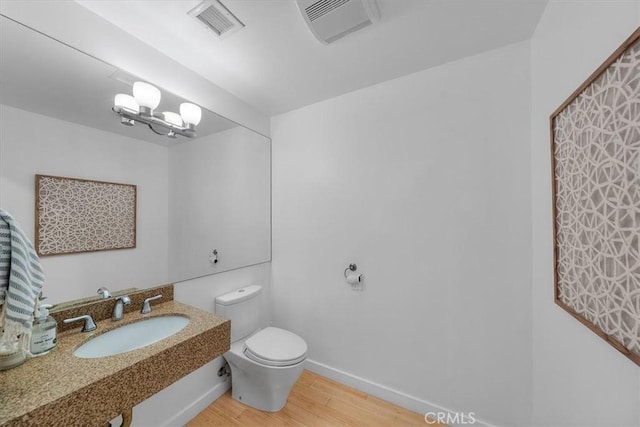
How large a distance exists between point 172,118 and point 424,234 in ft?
6.08

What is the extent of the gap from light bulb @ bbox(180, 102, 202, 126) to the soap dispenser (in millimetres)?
1231

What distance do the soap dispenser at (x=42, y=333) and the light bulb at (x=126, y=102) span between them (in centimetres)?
104

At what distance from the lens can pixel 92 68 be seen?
121cm

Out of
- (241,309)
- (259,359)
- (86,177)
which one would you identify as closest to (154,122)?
(86,177)

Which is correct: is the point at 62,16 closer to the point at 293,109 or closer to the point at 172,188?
the point at 172,188

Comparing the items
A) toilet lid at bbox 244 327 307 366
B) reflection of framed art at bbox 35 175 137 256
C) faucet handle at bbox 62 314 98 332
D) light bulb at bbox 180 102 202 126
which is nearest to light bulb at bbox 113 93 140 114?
light bulb at bbox 180 102 202 126

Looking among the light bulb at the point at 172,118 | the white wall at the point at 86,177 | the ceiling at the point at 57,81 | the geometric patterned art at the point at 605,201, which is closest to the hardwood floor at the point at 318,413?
the white wall at the point at 86,177

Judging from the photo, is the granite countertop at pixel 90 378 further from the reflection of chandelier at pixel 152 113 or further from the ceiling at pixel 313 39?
the ceiling at pixel 313 39

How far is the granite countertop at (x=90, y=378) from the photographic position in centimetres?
66

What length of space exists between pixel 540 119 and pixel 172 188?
218cm

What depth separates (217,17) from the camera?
4.06ft

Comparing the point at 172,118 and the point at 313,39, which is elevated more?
the point at 313,39

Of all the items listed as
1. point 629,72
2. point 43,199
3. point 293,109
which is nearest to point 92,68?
point 43,199

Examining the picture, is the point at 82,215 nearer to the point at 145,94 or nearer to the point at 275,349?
the point at 145,94
